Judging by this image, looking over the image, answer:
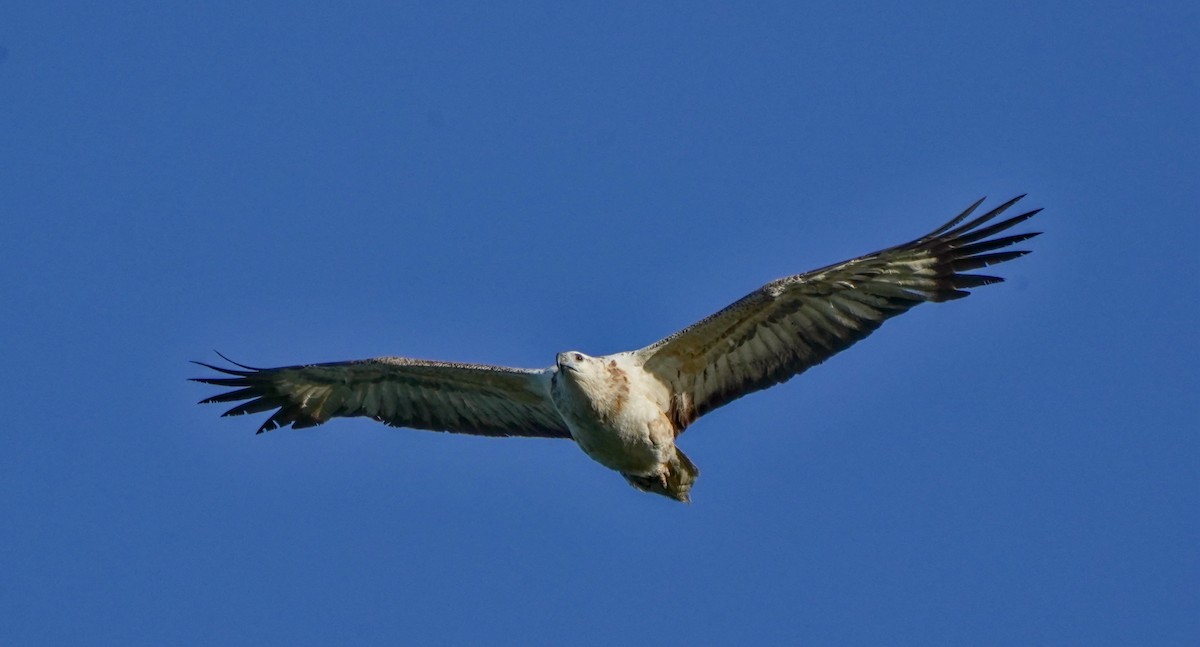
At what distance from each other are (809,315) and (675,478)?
2106mm

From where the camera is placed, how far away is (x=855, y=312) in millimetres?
17719

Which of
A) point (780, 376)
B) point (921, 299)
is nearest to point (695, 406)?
point (780, 376)

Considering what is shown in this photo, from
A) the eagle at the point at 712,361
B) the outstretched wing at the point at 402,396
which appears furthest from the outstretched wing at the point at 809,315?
the outstretched wing at the point at 402,396

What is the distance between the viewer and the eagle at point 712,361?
17.2 meters

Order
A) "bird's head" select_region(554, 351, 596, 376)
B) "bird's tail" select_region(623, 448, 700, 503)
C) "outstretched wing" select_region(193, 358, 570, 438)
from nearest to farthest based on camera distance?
"bird's head" select_region(554, 351, 596, 376) → "bird's tail" select_region(623, 448, 700, 503) → "outstretched wing" select_region(193, 358, 570, 438)

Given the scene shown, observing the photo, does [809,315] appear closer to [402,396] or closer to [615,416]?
[615,416]

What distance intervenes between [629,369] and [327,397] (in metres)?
3.95

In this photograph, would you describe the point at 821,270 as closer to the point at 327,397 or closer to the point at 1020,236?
the point at 1020,236

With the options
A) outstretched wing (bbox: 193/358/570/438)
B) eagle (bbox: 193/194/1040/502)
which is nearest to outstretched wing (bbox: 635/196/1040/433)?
eagle (bbox: 193/194/1040/502)

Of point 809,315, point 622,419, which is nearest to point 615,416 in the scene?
point 622,419

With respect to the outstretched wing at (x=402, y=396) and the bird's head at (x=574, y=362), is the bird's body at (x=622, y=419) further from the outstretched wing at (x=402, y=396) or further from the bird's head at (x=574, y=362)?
the outstretched wing at (x=402, y=396)

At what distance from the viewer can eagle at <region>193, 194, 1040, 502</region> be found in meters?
17.2

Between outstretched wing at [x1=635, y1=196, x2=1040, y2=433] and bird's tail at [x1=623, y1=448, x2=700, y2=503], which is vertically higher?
outstretched wing at [x1=635, y1=196, x2=1040, y2=433]

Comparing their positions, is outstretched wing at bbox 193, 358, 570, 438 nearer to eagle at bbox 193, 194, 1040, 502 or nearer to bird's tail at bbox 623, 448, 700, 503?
eagle at bbox 193, 194, 1040, 502
